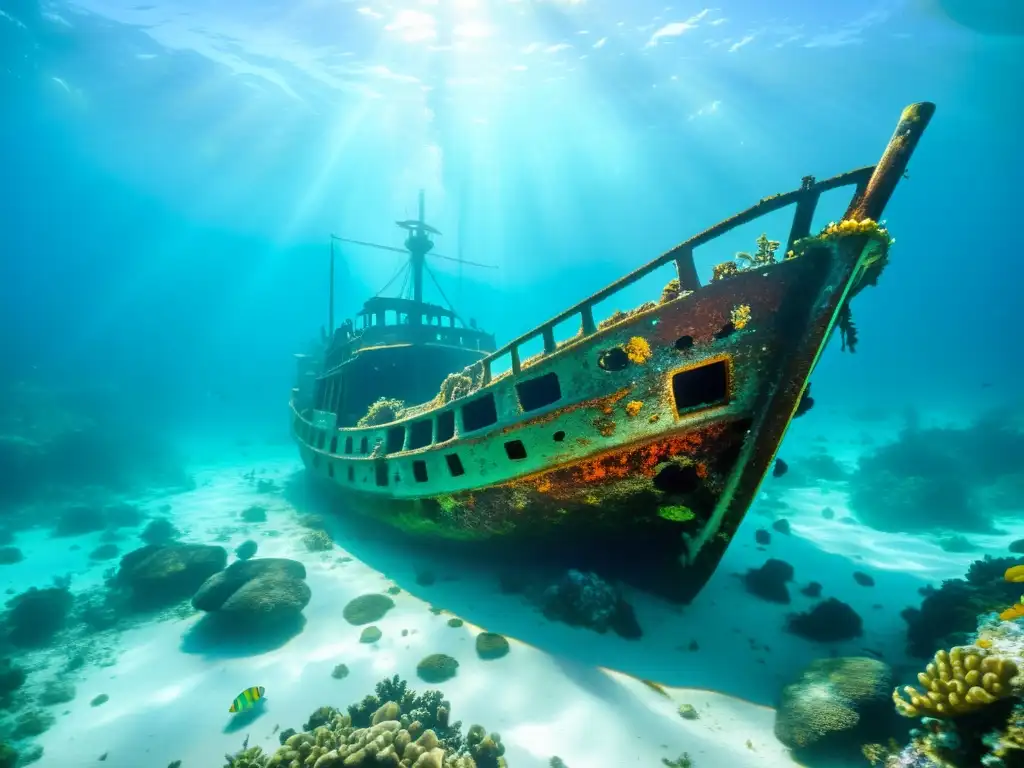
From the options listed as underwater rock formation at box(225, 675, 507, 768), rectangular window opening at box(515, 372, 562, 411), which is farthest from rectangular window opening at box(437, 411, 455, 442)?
underwater rock formation at box(225, 675, 507, 768)

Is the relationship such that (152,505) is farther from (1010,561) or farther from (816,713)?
(1010,561)

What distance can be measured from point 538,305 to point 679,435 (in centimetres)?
11818

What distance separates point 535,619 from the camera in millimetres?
7062

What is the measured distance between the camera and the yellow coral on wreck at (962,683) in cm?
324

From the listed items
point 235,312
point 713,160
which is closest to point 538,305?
point 713,160

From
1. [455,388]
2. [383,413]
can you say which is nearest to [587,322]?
[455,388]

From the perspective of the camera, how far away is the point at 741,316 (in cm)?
460

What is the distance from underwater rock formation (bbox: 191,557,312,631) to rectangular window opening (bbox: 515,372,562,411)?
20.6ft

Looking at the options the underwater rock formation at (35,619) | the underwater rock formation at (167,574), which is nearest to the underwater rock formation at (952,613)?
the underwater rock formation at (167,574)

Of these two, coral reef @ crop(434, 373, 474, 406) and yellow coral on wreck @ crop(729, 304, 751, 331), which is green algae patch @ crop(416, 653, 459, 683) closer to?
coral reef @ crop(434, 373, 474, 406)

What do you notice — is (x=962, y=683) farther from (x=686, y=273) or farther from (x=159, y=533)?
(x=159, y=533)

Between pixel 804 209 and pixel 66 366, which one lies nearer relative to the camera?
pixel 804 209

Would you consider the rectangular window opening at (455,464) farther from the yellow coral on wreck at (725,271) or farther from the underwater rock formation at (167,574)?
the underwater rock formation at (167,574)

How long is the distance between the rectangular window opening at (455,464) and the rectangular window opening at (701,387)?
3.88m
